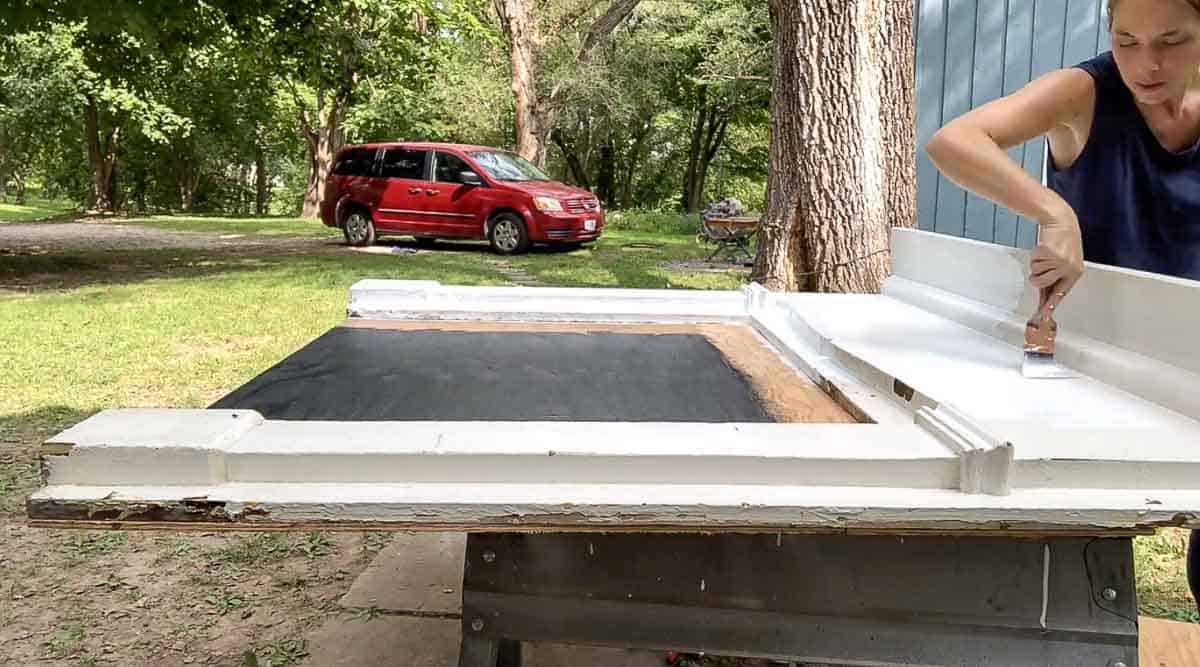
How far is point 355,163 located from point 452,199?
203 cm

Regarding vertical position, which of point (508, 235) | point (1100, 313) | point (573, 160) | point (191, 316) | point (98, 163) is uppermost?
point (573, 160)

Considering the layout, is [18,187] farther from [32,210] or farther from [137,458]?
[137,458]

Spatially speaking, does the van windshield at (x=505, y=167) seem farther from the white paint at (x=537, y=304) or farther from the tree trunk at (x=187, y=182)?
the tree trunk at (x=187, y=182)

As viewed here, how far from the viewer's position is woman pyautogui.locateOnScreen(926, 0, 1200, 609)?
4.90 feet

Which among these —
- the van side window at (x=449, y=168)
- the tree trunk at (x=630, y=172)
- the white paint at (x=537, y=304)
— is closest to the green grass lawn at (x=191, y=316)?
the van side window at (x=449, y=168)

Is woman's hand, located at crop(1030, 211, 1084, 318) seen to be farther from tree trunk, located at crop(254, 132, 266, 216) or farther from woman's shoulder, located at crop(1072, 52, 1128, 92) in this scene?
tree trunk, located at crop(254, 132, 266, 216)

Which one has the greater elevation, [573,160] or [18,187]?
[573,160]

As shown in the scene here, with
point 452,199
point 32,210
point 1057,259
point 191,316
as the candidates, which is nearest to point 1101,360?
point 1057,259

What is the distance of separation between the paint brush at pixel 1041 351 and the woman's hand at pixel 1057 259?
0.02m

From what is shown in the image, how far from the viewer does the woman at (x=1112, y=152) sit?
58.7 inches

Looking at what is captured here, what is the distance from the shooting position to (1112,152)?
175 cm

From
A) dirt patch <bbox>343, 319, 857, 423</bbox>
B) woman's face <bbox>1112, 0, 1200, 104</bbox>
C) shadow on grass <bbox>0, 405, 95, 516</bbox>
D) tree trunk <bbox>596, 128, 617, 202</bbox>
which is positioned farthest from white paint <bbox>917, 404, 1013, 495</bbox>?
tree trunk <bbox>596, 128, 617, 202</bbox>

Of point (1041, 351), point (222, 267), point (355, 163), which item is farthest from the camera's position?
point (355, 163)

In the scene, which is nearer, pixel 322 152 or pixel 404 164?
pixel 404 164
